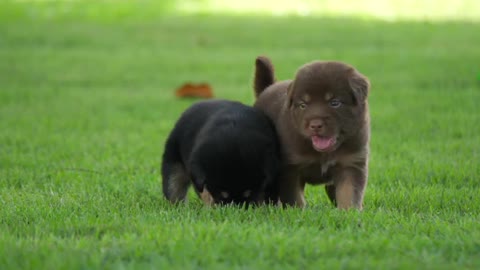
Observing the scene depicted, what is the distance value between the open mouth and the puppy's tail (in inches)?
54.9

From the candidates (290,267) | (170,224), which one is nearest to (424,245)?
(290,267)

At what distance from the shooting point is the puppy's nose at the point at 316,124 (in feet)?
19.0

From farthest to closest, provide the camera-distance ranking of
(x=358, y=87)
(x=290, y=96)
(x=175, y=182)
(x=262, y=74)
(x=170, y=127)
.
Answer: (x=170, y=127) < (x=262, y=74) < (x=175, y=182) < (x=290, y=96) < (x=358, y=87)

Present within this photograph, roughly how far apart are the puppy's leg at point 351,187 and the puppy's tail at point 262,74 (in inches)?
51.6

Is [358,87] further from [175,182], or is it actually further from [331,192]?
[175,182]

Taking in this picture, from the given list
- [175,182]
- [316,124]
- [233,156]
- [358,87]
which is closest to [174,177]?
[175,182]

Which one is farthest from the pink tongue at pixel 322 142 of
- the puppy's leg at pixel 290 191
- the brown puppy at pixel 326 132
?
the puppy's leg at pixel 290 191

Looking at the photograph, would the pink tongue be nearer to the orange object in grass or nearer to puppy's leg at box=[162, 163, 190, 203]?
puppy's leg at box=[162, 163, 190, 203]

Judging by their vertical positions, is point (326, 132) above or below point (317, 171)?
above

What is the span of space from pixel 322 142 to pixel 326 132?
7 cm

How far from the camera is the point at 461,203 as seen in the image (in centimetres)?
639

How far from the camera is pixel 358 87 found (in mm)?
5934

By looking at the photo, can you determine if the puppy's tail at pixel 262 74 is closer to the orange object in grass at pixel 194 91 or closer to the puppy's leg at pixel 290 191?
the puppy's leg at pixel 290 191

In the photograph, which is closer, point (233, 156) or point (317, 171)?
point (233, 156)
